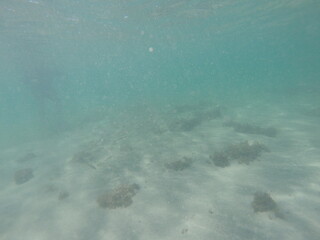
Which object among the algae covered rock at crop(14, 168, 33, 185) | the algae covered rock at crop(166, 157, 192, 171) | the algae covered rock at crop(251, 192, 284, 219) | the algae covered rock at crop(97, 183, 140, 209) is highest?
the algae covered rock at crop(251, 192, 284, 219)

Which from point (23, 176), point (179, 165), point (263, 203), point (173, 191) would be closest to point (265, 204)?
point (263, 203)

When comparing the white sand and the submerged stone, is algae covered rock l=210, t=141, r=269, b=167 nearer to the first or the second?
the white sand

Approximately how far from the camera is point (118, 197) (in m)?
8.52

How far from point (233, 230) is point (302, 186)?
3627 millimetres

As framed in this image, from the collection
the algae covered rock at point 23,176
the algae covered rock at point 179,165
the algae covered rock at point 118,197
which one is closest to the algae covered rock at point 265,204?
the algae covered rock at point 179,165

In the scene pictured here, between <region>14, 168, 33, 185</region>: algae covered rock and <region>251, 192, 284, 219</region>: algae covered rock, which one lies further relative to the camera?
<region>14, 168, 33, 185</region>: algae covered rock

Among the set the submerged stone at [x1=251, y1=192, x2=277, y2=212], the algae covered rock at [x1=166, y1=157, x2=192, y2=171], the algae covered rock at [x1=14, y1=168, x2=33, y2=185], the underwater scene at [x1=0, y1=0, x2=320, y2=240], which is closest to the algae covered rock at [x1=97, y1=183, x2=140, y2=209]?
the underwater scene at [x1=0, y1=0, x2=320, y2=240]

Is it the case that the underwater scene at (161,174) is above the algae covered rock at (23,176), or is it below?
above

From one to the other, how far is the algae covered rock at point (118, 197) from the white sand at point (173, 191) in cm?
22

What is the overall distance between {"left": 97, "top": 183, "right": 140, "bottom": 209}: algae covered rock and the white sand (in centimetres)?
22

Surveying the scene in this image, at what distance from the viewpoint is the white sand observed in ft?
22.1

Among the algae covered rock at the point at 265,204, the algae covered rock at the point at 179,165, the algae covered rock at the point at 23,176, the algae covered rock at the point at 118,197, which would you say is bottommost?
the algae covered rock at the point at 23,176

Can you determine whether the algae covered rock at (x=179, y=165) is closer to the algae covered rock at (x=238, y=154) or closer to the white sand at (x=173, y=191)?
the white sand at (x=173, y=191)

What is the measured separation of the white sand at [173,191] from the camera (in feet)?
22.1
